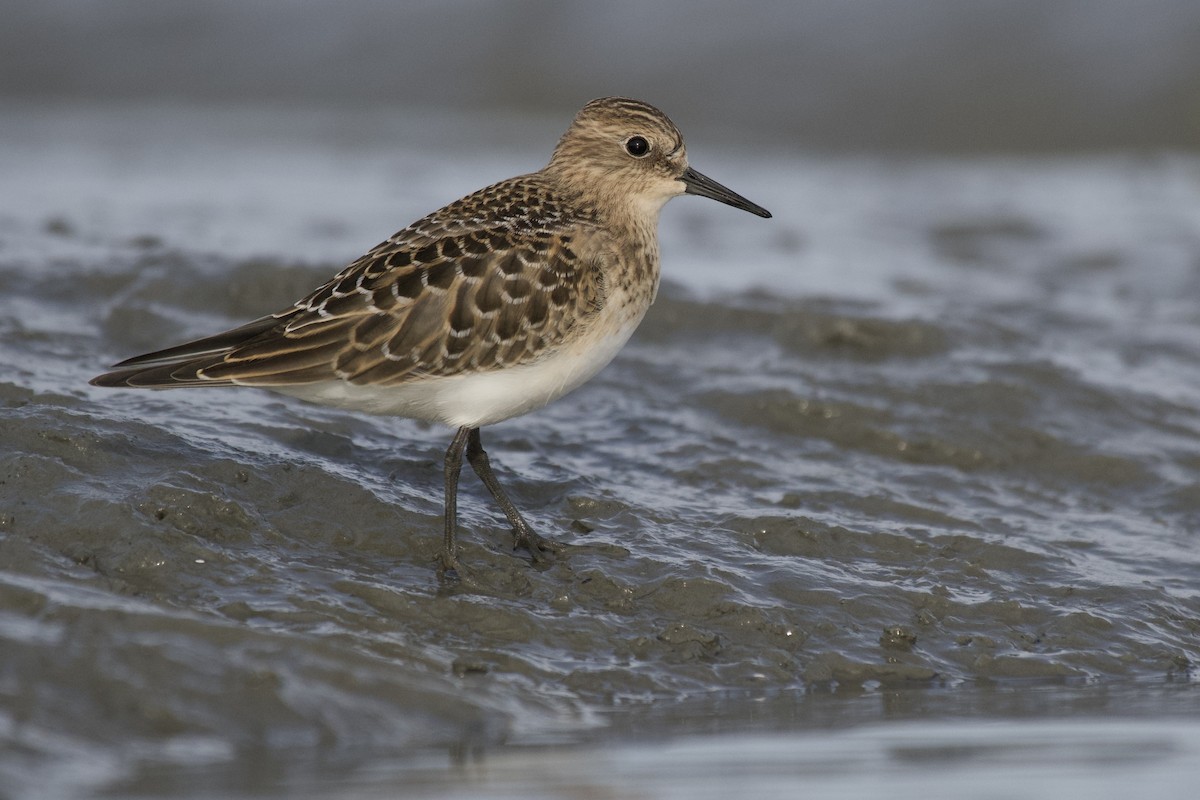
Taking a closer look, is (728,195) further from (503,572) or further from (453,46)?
(453,46)

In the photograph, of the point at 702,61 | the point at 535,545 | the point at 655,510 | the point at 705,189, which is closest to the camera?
the point at 535,545

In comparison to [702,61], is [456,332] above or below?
below

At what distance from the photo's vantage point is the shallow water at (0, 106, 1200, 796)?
501cm

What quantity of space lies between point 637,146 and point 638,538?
1965mm

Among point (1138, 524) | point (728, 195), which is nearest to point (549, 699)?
point (728, 195)

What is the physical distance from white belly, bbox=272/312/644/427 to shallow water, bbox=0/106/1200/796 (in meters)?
→ 0.46

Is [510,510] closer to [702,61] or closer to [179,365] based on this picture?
[179,365]

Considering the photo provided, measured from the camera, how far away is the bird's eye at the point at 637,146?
754 cm

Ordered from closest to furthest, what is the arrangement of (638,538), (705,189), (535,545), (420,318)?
1. (420,318)
2. (535,545)
3. (638,538)
4. (705,189)

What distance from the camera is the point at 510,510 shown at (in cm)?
683

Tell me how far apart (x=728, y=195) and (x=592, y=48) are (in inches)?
506

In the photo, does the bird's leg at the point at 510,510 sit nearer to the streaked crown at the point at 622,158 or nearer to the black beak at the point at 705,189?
the streaked crown at the point at 622,158

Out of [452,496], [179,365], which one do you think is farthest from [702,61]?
[179,365]

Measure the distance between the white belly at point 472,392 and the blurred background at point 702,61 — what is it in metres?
12.3
